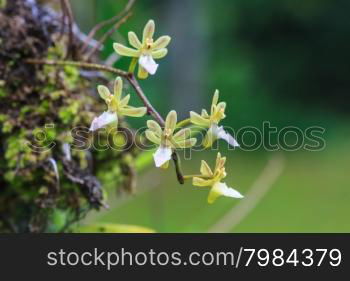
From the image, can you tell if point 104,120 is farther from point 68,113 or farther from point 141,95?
point 68,113

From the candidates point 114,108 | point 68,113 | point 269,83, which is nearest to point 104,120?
point 114,108

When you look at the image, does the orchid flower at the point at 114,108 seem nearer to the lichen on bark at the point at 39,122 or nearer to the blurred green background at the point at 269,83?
the lichen on bark at the point at 39,122

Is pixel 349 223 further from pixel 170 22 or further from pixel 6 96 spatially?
pixel 170 22

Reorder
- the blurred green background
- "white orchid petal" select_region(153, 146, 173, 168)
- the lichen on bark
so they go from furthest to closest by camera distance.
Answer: the blurred green background, the lichen on bark, "white orchid petal" select_region(153, 146, 173, 168)

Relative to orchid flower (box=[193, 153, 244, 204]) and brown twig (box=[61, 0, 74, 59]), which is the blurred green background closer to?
brown twig (box=[61, 0, 74, 59])

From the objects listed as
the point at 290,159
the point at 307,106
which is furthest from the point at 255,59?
the point at 290,159

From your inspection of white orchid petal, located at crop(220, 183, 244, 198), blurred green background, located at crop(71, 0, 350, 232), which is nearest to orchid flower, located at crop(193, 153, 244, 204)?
white orchid petal, located at crop(220, 183, 244, 198)

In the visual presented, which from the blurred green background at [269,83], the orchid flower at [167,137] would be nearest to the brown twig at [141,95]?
the orchid flower at [167,137]
